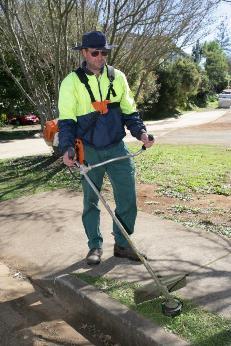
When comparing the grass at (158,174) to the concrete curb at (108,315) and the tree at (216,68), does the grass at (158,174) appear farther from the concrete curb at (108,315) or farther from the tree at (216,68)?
the tree at (216,68)

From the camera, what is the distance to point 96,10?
34.2 feet

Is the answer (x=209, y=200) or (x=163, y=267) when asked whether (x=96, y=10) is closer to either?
(x=209, y=200)

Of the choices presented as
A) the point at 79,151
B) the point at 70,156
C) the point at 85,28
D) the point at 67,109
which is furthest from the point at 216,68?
the point at 70,156

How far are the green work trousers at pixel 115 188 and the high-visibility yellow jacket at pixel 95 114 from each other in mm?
113

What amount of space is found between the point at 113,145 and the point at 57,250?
1488 millimetres

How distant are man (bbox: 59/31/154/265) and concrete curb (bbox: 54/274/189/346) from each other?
49 cm

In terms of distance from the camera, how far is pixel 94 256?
4.72 metres

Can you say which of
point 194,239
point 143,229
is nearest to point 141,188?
point 143,229

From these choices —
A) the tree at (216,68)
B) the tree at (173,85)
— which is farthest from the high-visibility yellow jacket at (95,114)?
the tree at (216,68)

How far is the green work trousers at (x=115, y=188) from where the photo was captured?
4.54 m

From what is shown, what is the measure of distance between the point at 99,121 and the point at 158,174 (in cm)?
489

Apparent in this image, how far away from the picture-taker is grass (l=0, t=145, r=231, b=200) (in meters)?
7.98

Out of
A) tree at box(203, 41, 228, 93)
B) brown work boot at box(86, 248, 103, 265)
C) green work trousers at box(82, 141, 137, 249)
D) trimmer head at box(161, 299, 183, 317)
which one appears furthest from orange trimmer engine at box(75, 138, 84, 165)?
tree at box(203, 41, 228, 93)

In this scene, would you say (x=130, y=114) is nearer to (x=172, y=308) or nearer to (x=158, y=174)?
(x=172, y=308)
